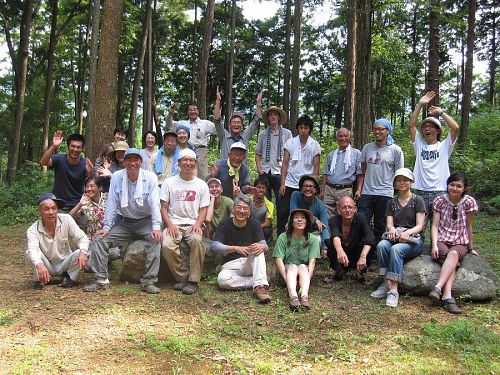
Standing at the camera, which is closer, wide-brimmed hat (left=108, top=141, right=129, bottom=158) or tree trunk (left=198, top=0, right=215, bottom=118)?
wide-brimmed hat (left=108, top=141, right=129, bottom=158)

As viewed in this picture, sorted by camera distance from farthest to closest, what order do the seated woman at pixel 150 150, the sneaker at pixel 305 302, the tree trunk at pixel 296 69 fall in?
the tree trunk at pixel 296 69 → the seated woman at pixel 150 150 → the sneaker at pixel 305 302

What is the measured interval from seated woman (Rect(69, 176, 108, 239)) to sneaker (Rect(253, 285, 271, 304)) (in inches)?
116

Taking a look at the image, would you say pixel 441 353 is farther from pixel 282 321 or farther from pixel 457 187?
pixel 457 187

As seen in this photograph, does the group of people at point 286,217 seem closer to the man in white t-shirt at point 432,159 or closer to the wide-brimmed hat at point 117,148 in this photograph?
the man in white t-shirt at point 432,159

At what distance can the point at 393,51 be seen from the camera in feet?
77.9

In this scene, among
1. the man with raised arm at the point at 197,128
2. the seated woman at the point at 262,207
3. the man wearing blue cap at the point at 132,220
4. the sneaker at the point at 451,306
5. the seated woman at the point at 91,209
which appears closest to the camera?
the sneaker at the point at 451,306

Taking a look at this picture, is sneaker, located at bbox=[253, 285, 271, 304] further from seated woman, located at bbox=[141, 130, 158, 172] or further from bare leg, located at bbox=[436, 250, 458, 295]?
seated woman, located at bbox=[141, 130, 158, 172]

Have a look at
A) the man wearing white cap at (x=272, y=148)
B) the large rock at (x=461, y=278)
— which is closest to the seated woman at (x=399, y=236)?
the large rock at (x=461, y=278)

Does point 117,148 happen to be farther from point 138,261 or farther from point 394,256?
point 394,256

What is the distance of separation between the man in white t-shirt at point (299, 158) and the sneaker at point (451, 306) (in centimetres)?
287

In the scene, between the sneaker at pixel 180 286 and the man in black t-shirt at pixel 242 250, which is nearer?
the man in black t-shirt at pixel 242 250

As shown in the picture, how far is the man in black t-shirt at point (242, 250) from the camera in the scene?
19.3 ft

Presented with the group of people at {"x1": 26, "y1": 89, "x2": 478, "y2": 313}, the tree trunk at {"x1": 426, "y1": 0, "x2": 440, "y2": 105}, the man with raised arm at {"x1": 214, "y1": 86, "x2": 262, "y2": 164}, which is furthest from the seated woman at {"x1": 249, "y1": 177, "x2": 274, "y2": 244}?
the tree trunk at {"x1": 426, "y1": 0, "x2": 440, "y2": 105}

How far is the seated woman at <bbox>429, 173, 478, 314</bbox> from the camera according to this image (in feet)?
18.8
